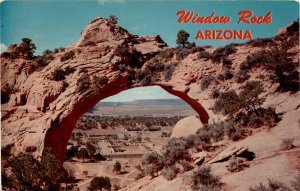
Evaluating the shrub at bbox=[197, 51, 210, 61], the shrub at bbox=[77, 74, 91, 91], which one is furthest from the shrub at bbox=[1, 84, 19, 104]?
the shrub at bbox=[197, 51, 210, 61]

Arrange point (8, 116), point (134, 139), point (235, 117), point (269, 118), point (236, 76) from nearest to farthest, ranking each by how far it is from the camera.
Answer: point (269, 118) → point (235, 117) → point (236, 76) → point (8, 116) → point (134, 139)

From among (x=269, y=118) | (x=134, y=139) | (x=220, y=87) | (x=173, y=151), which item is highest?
(x=220, y=87)

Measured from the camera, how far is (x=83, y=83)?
722 inches

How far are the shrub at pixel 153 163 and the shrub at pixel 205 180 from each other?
309cm

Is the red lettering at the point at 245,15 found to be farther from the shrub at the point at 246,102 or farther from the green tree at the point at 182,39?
the green tree at the point at 182,39

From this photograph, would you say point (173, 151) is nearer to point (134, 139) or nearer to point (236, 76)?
point (236, 76)

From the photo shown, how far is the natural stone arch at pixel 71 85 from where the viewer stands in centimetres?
1738

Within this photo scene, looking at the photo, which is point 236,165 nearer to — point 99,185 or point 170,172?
point 170,172

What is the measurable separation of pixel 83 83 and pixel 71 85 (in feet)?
3.17

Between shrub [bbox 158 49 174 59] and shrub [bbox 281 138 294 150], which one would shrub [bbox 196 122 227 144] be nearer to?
shrub [bbox 281 138 294 150]

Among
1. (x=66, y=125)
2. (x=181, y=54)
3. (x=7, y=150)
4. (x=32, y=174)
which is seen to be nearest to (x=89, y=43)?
(x=66, y=125)

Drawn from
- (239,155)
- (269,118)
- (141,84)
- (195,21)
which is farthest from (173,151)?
(141,84)

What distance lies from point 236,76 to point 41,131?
12.3 m

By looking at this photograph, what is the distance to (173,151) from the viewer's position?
11.8 metres
